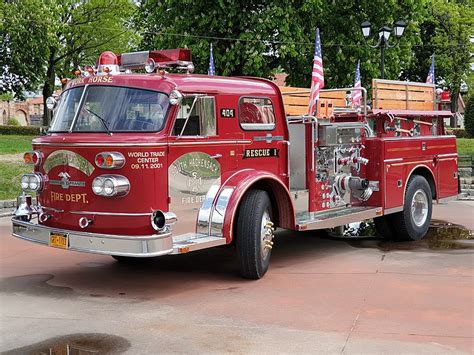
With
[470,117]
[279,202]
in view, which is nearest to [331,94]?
[279,202]

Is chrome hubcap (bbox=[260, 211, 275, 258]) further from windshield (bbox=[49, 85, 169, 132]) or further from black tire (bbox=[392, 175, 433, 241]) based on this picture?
black tire (bbox=[392, 175, 433, 241])

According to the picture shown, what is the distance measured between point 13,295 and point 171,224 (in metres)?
1.85

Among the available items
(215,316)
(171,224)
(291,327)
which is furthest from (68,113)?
(291,327)

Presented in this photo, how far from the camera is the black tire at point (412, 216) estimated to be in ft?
32.0

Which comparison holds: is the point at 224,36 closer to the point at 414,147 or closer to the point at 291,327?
the point at 414,147

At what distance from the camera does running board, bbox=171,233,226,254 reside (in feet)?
21.4

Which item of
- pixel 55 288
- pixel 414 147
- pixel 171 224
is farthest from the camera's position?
pixel 414 147

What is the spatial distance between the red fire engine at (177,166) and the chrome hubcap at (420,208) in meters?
1.43

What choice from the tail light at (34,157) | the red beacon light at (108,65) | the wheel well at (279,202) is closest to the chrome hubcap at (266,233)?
the wheel well at (279,202)

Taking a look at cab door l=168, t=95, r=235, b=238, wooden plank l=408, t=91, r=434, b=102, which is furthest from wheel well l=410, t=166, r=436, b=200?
cab door l=168, t=95, r=235, b=238

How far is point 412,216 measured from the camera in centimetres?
994

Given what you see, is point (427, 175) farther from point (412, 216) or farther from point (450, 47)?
point (450, 47)

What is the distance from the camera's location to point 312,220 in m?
8.21

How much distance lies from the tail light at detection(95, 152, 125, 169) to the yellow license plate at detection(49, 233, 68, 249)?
0.87 m
